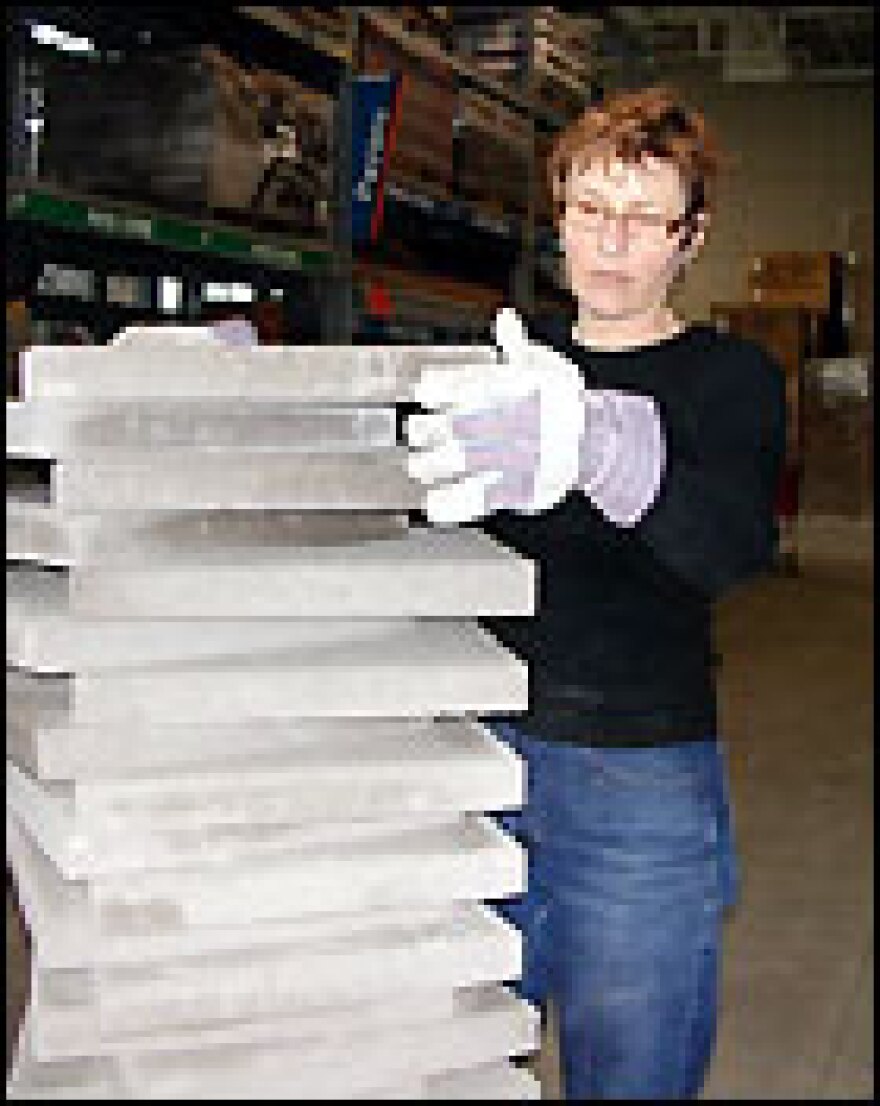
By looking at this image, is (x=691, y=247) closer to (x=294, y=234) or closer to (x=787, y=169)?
(x=294, y=234)

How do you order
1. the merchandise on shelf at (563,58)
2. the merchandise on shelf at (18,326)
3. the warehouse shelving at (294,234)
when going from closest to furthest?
the merchandise on shelf at (18,326)
the warehouse shelving at (294,234)
the merchandise on shelf at (563,58)

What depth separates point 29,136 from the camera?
3.32m

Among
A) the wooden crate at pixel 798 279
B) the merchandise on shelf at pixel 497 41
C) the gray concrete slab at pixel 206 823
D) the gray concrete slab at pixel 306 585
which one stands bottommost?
the gray concrete slab at pixel 206 823

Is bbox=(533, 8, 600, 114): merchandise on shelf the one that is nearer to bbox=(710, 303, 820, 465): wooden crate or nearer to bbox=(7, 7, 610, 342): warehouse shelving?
bbox=(7, 7, 610, 342): warehouse shelving

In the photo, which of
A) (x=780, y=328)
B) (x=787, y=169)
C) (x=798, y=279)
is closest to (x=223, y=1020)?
(x=780, y=328)

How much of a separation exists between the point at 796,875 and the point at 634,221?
3.63 meters

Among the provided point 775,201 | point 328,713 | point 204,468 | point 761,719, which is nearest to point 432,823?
point 328,713

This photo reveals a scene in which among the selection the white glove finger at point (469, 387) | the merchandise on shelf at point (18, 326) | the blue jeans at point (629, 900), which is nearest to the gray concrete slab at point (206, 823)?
the white glove finger at point (469, 387)

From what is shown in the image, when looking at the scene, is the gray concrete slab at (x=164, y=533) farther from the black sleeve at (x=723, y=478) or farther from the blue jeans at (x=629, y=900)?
the blue jeans at (x=629, y=900)

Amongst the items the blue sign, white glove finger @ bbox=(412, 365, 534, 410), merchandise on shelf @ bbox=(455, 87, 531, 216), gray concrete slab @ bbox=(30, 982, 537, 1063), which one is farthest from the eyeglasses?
merchandise on shelf @ bbox=(455, 87, 531, 216)

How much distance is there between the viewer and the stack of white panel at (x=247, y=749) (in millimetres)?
961

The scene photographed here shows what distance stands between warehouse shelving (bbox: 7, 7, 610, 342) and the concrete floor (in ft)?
5.05

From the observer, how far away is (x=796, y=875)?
4.66 m

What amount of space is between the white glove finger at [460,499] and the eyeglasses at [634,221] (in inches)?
15.0
